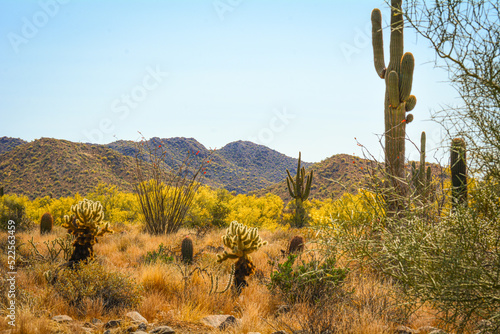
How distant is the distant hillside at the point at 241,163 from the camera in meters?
56.3

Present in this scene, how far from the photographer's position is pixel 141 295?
4246mm

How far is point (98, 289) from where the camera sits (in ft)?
13.6

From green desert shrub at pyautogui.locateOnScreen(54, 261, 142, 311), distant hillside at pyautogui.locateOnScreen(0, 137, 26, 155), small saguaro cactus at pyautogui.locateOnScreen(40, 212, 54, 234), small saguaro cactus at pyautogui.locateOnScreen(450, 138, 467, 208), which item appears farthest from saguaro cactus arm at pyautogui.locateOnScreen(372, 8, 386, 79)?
distant hillside at pyautogui.locateOnScreen(0, 137, 26, 155)

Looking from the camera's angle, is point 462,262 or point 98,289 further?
point 98,289

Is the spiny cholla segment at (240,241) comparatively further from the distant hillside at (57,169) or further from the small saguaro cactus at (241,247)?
the distant hillside at (57,169)

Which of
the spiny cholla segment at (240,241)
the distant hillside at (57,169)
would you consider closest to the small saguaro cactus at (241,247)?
the spiny cholla segment at (240,241)

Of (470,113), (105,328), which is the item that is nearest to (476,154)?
(470,113)

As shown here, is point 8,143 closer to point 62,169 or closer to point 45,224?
point 62,169

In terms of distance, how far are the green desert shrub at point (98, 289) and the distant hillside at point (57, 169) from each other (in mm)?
26510

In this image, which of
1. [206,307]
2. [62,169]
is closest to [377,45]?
[206,307]

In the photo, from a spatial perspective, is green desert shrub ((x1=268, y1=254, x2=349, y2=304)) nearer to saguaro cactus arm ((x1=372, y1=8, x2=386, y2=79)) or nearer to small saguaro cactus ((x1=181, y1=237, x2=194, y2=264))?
small saguaro cactus ((x1=181, y1=237, x2=194, y2=264))

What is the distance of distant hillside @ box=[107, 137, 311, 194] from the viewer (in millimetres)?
56312

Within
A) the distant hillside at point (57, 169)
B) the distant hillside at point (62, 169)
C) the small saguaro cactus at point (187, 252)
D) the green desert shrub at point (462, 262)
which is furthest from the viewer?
the distant hillside at point (57, 169)

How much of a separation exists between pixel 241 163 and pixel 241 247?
62394 mm
